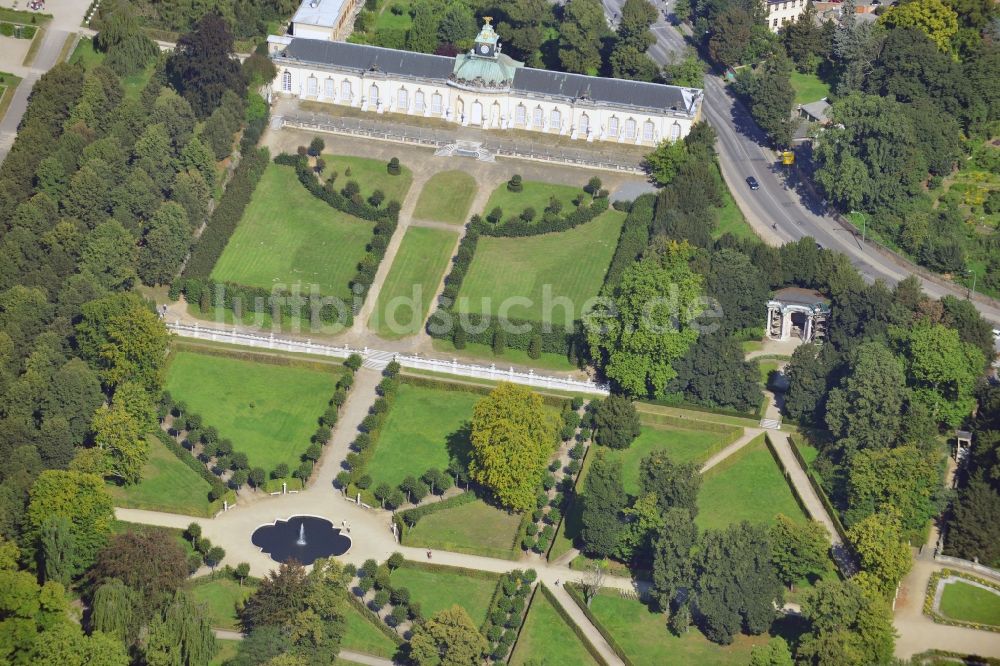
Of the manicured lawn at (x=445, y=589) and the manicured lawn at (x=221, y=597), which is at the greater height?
the manicured lawn at (x=445, y=589)

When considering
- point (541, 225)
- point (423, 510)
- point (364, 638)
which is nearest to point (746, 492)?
point (423, 510)

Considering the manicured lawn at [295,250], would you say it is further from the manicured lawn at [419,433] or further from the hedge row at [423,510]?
the hedge row at [423,510]

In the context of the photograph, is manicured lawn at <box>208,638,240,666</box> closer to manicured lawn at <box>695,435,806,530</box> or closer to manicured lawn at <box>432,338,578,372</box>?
manicured lawn at <box>695,435,806,530</box>

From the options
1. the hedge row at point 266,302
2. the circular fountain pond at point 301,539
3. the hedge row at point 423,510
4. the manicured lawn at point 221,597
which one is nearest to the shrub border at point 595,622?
the hedge row at point 423,510

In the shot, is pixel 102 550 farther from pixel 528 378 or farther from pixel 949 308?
pixel 949 308

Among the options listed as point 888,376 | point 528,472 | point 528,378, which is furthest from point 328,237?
point 888,376

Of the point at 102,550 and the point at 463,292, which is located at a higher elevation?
the point at 463,292
